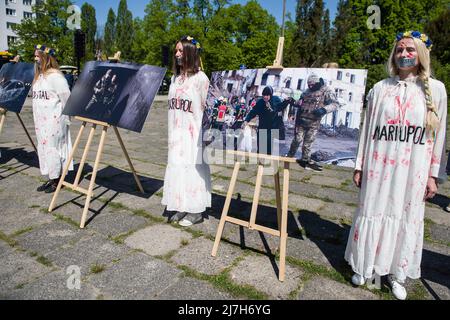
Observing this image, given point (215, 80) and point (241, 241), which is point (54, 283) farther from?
point (215, 80)

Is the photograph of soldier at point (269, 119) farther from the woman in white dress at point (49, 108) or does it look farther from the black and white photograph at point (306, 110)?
the woman in white dress at point (49, 108)

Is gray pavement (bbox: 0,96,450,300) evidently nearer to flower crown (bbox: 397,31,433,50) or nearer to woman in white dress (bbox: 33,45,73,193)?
woman in white dress (bbox: 33,45,73,193)

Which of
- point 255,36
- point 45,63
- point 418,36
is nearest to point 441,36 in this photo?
point 255,36

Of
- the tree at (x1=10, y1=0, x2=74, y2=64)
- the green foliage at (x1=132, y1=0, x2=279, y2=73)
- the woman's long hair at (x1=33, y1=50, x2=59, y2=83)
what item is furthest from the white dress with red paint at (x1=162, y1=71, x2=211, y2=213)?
the tree at (x1=10, y1=0, x2=74, y2=64)

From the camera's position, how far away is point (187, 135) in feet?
11.6

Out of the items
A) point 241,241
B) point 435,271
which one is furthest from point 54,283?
point 435,271

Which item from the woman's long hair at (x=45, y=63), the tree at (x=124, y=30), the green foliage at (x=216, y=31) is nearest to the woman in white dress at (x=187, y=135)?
the woman's long hair at (x=45, y=63)

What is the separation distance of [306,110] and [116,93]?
231cm

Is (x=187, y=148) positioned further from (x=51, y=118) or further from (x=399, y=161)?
(x=51, y=118)

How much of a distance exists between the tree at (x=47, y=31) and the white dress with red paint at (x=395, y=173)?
30540 mm

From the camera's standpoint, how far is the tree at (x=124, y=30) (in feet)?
171

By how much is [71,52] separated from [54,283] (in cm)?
3156

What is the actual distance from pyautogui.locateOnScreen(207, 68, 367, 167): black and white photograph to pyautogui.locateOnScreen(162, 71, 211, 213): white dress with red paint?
394 mm

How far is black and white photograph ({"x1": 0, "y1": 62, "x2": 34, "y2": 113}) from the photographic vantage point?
526 centimetres
